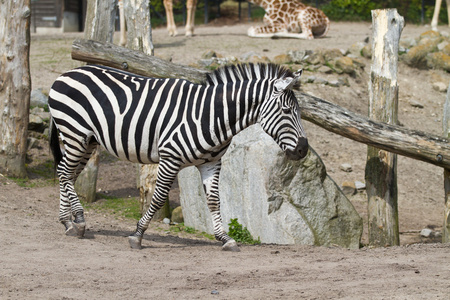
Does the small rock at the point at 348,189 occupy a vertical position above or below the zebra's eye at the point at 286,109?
below

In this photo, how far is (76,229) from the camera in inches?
244

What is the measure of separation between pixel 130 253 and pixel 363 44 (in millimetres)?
12778

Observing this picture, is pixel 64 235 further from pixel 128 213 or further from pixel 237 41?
pixel 237 41

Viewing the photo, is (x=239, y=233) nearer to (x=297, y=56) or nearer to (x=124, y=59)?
(x=124, y=59)

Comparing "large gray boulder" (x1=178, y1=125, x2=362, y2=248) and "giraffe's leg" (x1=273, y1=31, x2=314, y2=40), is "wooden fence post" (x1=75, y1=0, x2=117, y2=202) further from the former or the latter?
"giraffe's leg" (x1=273, y1=31, x2=314, y2=40)

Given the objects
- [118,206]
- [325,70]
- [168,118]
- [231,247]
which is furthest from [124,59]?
[325,70]

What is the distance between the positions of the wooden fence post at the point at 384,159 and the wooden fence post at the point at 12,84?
5.42 metres

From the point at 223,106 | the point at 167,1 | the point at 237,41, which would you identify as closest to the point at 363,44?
the point at 237,41

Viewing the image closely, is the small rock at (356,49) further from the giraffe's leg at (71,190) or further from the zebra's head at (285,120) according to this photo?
the giraffe's leg at (71,190)

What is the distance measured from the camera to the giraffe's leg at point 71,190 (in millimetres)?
6176

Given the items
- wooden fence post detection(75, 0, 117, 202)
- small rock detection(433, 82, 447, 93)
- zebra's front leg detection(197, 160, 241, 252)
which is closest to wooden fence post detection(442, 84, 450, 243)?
zebra's front leg detection(197, 160, 241, 252)

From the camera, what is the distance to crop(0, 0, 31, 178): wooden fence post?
30.2ft

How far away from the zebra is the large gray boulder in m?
1.21

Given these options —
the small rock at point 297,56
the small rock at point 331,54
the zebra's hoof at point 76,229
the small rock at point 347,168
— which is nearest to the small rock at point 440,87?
the small rock at point 331,54
